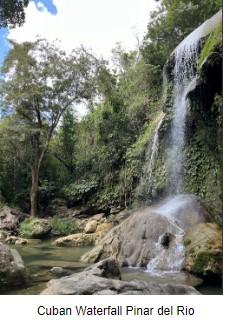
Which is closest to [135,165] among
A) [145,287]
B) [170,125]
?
[170,125]

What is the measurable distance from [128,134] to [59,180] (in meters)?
4.37

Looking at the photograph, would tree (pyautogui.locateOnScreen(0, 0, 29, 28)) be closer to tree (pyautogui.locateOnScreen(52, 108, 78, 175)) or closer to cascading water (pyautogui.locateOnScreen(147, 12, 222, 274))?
cascading water (pyautogui.locateOnScreen(147, 12, 222, 274))

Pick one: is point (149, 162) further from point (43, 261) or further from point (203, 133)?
point (43, 261)

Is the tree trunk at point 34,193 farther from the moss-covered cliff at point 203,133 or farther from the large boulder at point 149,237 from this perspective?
the large boulder at point 149,237

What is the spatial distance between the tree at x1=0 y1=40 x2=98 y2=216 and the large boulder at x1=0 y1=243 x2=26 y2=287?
11.7 meters

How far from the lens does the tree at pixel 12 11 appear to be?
24.7 ft

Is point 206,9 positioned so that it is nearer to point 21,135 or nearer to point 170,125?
point 170,125

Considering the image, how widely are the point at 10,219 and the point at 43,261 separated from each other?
733 centimetres

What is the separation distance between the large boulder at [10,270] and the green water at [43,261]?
0.51 ft

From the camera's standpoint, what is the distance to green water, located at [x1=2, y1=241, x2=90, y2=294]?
6.15 meters

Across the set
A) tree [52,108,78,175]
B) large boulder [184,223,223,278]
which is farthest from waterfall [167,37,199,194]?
tree [52,108,78,175]

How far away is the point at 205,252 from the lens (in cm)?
663

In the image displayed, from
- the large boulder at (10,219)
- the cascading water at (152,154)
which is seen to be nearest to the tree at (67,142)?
the large boulder at (10,219)

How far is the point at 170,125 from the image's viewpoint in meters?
12.5
